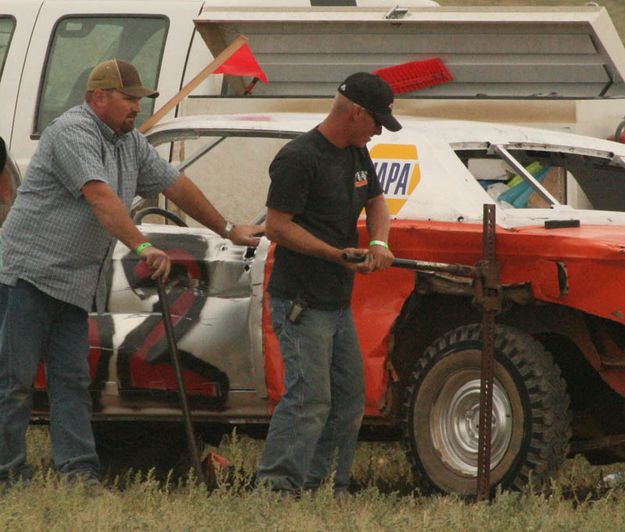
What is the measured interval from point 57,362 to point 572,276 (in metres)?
2.14

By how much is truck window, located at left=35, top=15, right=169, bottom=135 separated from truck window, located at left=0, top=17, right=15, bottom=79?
31 centimetres

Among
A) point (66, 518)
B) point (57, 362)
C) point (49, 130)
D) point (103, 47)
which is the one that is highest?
point (103, 47)

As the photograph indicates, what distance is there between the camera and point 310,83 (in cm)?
949

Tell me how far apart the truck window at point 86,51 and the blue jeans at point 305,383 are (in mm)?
4160

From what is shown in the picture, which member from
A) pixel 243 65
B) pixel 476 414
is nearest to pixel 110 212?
pixel 476 414

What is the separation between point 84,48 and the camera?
423 inches

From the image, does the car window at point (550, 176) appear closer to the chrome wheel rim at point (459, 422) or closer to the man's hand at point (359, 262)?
the chrome wheel rim at point (459, 422)

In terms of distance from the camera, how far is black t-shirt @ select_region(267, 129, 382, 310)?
6457 mm

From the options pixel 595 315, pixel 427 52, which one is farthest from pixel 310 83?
pixel 595 315

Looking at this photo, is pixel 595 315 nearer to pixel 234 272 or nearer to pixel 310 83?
pixel 234 272

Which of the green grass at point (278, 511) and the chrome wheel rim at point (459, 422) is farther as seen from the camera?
the chrome wheel rim at point (459, 422)

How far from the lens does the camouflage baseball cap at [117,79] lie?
270 inches


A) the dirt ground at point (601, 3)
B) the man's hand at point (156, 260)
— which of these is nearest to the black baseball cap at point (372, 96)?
the man's hand at point (156, 260)

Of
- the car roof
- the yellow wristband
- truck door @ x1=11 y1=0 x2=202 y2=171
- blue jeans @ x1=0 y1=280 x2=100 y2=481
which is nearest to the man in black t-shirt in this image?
the yellow wristband
